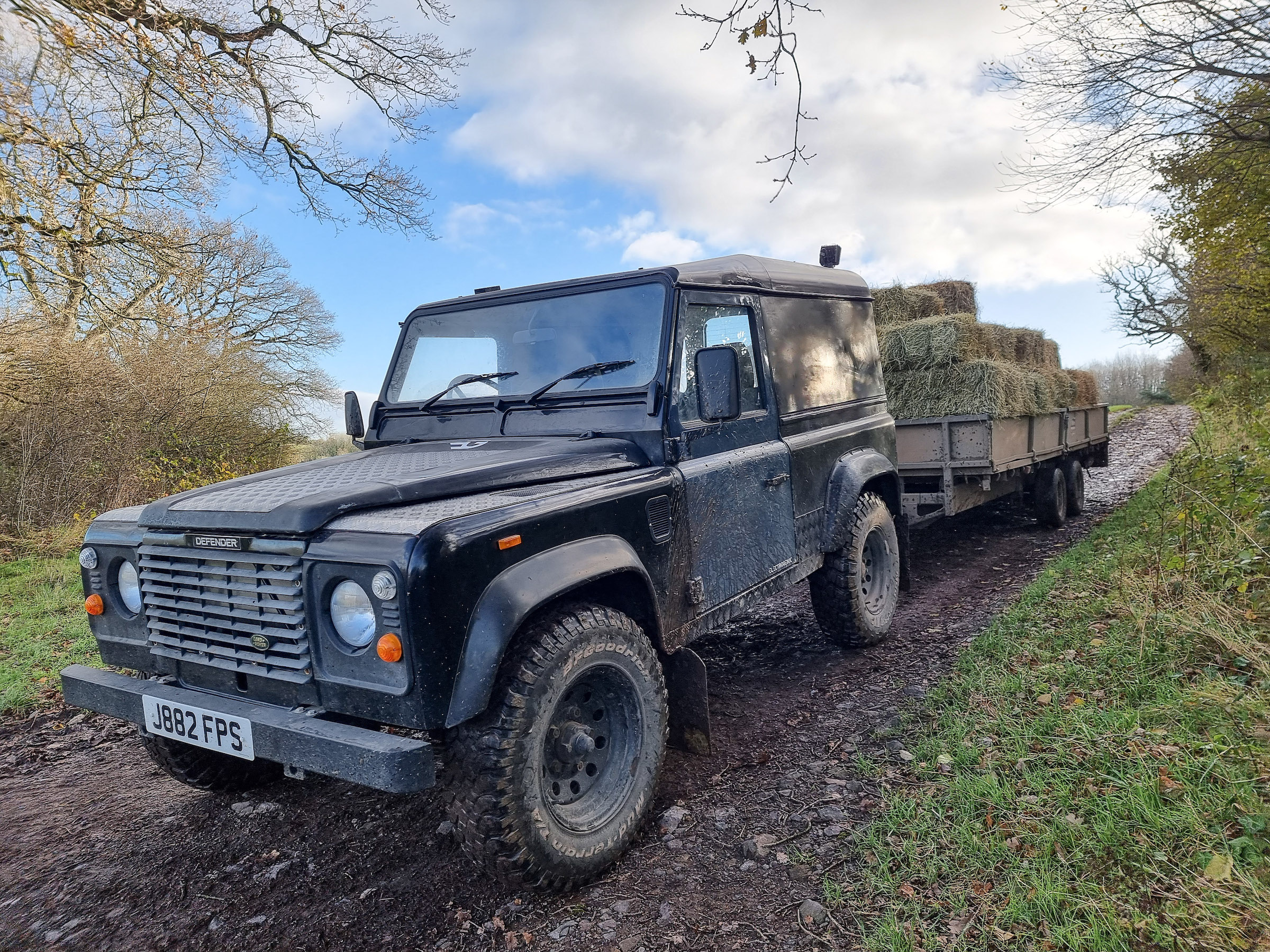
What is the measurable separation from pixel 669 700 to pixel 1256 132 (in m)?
10.7

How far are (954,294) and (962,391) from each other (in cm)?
246

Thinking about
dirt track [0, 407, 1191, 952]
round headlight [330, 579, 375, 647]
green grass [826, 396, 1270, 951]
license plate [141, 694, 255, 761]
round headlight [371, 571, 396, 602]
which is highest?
round headlight [371, 571, 396, 602]

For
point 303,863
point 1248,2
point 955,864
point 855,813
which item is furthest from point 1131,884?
point 1248,2

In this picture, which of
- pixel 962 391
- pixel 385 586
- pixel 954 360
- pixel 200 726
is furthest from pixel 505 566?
pixel 954 360

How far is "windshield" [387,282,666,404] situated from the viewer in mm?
3455

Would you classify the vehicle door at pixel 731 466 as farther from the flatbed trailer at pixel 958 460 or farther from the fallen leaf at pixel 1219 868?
the flatbed trailer at pixel 958 460

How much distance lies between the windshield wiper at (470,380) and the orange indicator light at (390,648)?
1724 millimetres

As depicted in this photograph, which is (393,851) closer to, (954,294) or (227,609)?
(227,609)

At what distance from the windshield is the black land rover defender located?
13mm

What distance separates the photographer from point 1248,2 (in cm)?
834

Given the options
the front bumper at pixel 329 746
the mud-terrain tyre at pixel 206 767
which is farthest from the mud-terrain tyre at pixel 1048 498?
the front bumper at pixel 329 746

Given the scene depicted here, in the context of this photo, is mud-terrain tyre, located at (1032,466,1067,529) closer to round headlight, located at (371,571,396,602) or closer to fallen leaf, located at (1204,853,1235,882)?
fallen leaf, located at (1204,853,1235,882)

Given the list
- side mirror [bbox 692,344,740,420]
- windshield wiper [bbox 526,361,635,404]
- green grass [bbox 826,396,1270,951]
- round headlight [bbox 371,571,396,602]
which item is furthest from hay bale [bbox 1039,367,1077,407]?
round headlight [bbox 371,571,396,602]

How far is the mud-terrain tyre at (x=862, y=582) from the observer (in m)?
4.62
